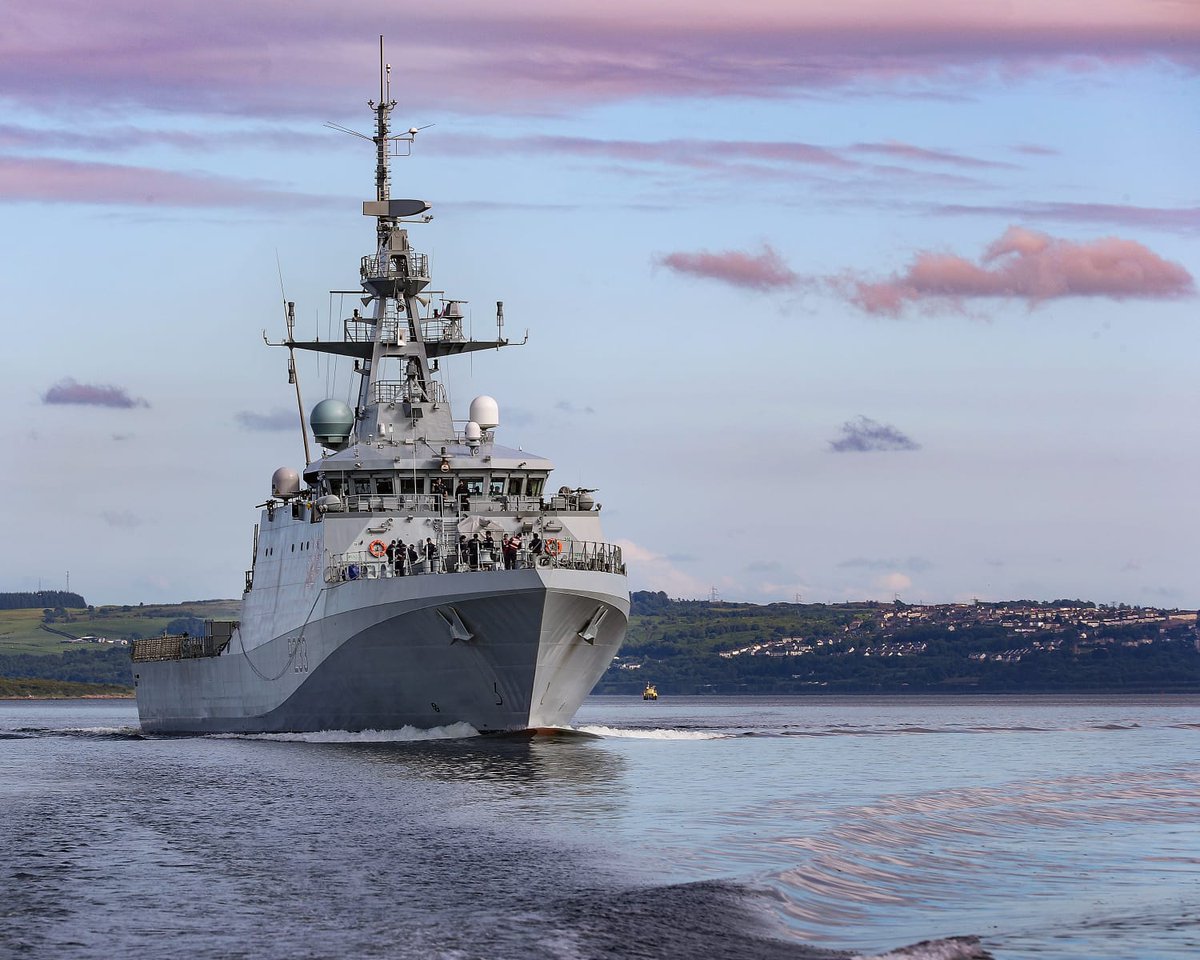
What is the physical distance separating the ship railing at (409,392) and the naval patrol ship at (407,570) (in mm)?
56

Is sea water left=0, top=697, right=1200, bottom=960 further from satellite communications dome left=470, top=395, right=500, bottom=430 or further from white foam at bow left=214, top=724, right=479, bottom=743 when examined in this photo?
satellite communications dome left=470, top=395, right=500, bottom=430

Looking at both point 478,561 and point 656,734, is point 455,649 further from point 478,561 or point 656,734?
point 656,734

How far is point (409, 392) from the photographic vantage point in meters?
56.8

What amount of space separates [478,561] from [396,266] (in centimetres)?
1540

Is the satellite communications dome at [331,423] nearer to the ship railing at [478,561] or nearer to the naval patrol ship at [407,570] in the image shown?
the naval patrol ship at [407,570]

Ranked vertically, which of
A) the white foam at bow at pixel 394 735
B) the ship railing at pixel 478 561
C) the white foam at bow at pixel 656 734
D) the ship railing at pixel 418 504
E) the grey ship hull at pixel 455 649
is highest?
the ship railing at pixel 418 504

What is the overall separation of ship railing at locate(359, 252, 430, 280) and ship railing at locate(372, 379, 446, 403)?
3.77 meters

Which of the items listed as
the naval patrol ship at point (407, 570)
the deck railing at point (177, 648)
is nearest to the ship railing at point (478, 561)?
the naval patrol ship at point (407, 570)

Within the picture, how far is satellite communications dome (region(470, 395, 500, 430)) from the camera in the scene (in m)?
54.9

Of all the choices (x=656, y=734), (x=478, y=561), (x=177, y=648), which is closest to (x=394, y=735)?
(x=478, y=561)

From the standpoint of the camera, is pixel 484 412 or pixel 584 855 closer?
pixel 584 855

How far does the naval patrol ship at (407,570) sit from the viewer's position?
152 ft

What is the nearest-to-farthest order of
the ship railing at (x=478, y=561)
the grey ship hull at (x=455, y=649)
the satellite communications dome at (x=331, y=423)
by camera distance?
the grey ship hull at (x=455, y=649) < the ship railing at (x=478, y=561) < the satellite communications dome at (x=331, y=423)

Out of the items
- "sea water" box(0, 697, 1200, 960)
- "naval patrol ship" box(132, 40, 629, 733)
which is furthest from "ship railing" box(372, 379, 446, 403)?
"sea water" box(0, 697, 1200, 960)
